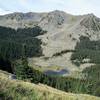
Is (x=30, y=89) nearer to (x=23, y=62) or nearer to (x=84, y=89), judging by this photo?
(x=23, y=62)

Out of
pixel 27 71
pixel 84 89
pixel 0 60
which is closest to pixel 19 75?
pixel 27 71

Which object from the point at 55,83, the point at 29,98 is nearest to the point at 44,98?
the point at 29,98

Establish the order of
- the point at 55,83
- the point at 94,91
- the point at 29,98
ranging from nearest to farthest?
the point at 29,98 → the point at 94,91 → the point at 55,83

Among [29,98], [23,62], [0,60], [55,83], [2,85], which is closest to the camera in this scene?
[29,98]

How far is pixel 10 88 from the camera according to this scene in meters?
16.9

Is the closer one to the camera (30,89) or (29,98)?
(29,98)

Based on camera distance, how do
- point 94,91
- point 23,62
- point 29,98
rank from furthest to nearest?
1. point 94,91
2. point 23,62
3. point 29,98

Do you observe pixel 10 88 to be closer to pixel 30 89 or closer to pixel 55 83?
pixel 30 89

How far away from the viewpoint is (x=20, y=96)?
16.2 meters

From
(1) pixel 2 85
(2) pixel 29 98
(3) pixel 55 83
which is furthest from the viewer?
(3) pixel 55 83

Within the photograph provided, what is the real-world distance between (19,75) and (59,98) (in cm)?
9484

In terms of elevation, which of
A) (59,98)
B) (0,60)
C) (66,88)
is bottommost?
(66,88)

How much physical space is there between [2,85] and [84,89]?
419ft

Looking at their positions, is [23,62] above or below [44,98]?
below
